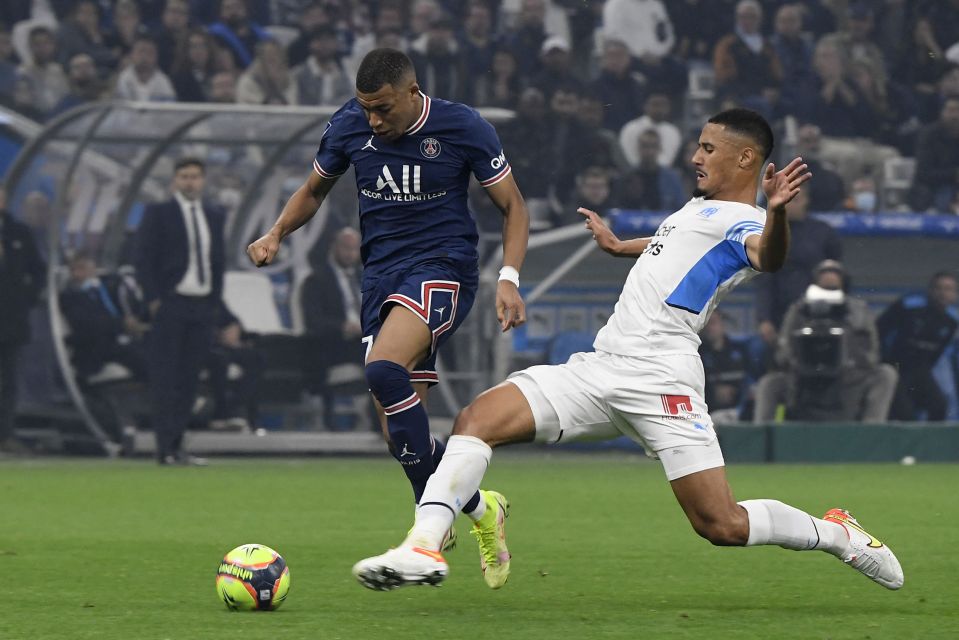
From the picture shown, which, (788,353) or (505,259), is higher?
(505,259)

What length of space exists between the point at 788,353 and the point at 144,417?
17.4 ft

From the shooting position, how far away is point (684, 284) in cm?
592

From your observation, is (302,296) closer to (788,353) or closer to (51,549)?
(788,353)

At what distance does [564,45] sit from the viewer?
60.7 feet

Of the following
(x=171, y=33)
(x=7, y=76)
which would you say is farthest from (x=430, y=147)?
(x=171, y=33)

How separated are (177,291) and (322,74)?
16.6 feet

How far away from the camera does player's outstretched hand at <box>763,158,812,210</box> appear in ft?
17.6

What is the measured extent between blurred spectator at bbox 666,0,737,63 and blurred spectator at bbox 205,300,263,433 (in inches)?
267

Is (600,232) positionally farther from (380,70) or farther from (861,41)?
(861,41)

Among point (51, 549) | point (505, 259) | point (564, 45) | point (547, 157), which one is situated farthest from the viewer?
point (564, 45)

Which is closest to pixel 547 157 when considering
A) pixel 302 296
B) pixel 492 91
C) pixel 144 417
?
pixel 492 91

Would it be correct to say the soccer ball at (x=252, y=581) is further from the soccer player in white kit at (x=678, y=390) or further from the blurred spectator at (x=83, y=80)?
the blurred spectator at (x=83, y=80)

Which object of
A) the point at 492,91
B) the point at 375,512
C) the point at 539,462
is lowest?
the point at 539,462

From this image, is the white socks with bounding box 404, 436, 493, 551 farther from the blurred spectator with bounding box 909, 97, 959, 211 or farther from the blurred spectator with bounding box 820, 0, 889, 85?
the blurred spectator with bounding box 820, 0, 889, 85
